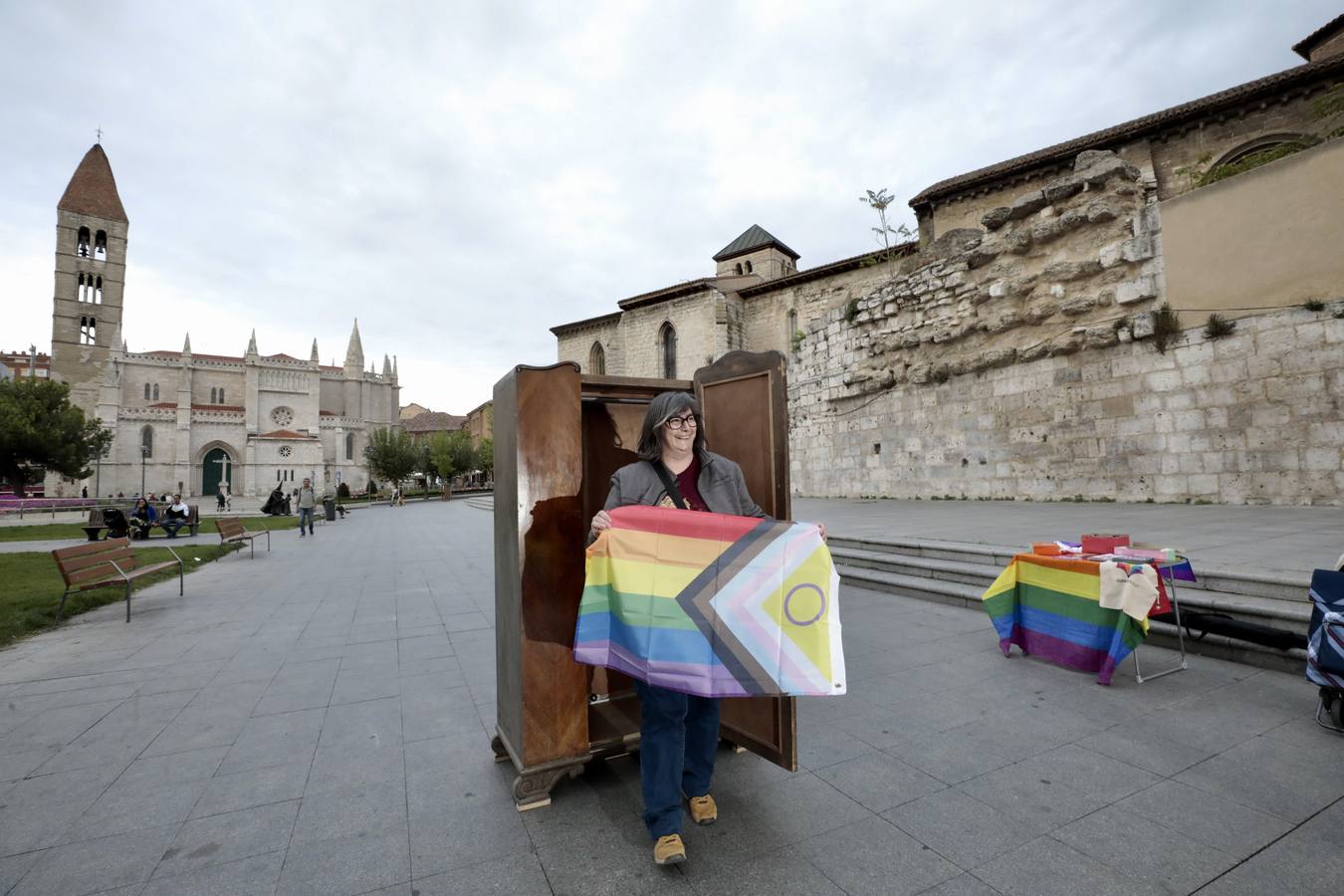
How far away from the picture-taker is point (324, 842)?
7.47ft

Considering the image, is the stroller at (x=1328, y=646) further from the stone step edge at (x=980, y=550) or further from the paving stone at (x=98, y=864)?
the paving stone at (x=98, y=864)

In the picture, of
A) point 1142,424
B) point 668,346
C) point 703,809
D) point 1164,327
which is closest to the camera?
point 703,809

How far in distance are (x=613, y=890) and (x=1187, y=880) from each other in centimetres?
202

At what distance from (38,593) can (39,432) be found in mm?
38780

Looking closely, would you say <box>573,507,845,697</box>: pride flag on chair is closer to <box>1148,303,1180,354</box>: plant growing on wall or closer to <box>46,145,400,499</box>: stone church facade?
<box>1148,303,1180,354</box>: plant growing on wall

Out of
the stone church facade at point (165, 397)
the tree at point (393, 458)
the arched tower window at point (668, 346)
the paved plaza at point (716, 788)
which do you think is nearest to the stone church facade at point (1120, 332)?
the paved plaza at point (716, 788)

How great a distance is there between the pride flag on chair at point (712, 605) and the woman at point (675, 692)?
0.12 metres

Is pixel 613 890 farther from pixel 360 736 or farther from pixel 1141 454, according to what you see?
pixel 1141 454

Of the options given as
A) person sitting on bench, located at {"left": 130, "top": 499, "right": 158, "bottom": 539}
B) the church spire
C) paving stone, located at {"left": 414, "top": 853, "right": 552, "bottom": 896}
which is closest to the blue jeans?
paving stone, located at {"left": 414, "top": 853, "right": 552, "bottom": 896}

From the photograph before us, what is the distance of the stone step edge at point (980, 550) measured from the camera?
4430 mm

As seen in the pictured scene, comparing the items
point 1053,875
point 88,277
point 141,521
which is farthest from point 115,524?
point 88,277

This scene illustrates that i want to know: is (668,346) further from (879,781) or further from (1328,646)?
(879,781)

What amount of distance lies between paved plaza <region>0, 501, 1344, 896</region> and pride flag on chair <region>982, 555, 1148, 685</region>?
0.61 ft

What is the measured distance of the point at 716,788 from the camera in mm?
2695
